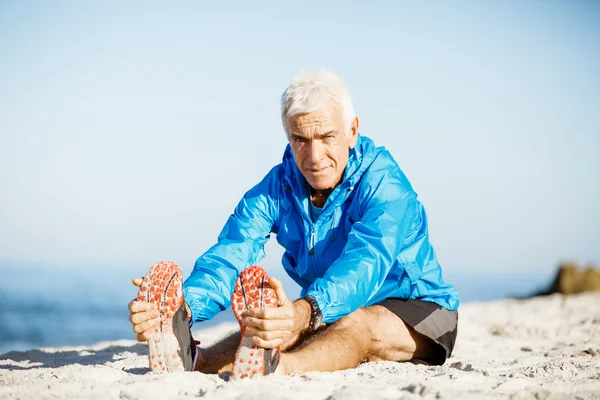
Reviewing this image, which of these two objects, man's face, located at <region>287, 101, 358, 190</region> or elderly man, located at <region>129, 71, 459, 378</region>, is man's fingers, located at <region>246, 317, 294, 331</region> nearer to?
elderly man, located at <region>129, 71, 459, 378</region>

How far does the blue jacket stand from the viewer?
2.96m

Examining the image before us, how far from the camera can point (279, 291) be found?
241 centimetres

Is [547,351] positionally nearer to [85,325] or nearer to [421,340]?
[421,340]

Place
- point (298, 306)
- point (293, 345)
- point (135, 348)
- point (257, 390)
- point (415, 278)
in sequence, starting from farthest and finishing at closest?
point (135, 348)
point (415, 278)
point (293, 345)
point (298, 306)
point (257, 390)

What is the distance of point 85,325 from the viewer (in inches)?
579

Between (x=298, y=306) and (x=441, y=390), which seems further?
(x=298, y=306)

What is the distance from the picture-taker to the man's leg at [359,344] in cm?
278

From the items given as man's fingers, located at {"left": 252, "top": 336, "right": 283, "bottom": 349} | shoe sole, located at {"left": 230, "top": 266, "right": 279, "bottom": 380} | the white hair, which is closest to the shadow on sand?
shoe sole, located at {"left": 230, "top": 266, "right": 279, "bottom": 380}

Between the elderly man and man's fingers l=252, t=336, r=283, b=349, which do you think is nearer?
man's fingers l=252, t=336, r=283, b=349

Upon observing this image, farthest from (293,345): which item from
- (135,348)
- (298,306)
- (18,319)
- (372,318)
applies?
(18,319)

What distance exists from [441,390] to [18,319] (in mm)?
15045

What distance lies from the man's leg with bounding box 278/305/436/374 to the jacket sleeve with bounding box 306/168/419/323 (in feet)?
0.56

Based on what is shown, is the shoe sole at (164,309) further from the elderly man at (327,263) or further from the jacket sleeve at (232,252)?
the jacket sleeve at (232,252)

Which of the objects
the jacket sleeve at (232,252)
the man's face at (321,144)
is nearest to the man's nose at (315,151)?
the man's face at (321,144)
